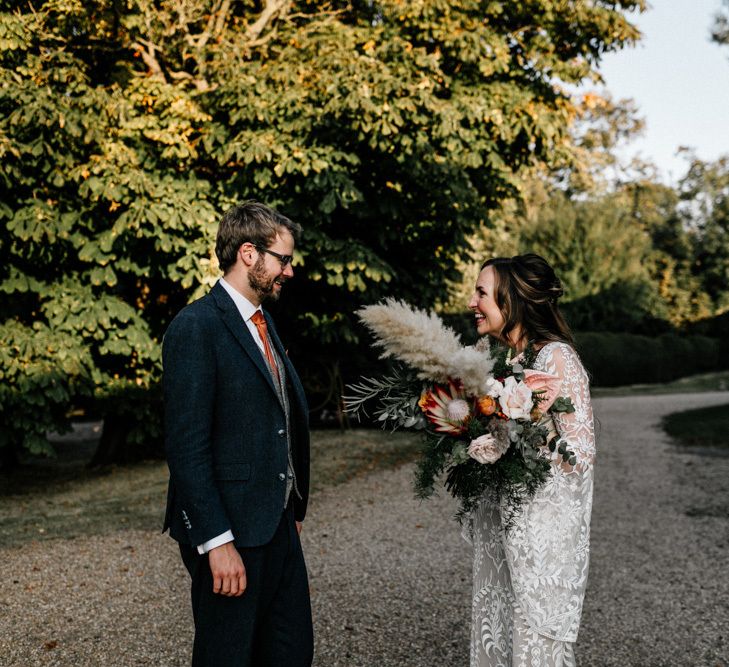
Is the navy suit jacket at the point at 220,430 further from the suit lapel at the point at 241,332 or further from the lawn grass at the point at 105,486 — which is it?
the lawn grass at the point at 105,486

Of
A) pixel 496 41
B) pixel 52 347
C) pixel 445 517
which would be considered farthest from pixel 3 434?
pixel 496 41

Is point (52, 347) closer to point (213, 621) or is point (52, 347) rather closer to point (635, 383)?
point (213, 621)

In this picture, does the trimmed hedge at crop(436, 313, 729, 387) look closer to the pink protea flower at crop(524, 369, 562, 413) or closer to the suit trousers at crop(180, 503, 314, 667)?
the pink protea flower at crop(524, 369, 562, 413)

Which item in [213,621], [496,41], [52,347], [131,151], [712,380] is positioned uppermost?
[496,41]

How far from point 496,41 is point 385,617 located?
26.4ft

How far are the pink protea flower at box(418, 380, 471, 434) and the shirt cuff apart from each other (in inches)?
29.5

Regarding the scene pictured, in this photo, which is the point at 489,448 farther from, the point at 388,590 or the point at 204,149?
the point at 204,149

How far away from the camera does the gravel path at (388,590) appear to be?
4480 millimetres

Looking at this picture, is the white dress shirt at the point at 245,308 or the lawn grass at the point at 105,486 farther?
the lawn grass at the point at 105,486

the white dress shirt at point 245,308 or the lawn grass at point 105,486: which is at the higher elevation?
the white dress shirt at point 245,308

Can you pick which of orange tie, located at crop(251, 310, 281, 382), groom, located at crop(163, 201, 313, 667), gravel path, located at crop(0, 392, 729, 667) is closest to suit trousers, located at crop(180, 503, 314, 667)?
groom, located at crop(163, 201, 313, 667)

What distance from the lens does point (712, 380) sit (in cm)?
3180

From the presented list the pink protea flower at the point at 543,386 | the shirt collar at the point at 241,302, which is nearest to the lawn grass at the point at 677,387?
the pink protea flower at the point at 543,386

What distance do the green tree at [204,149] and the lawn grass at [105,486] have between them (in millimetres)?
738
